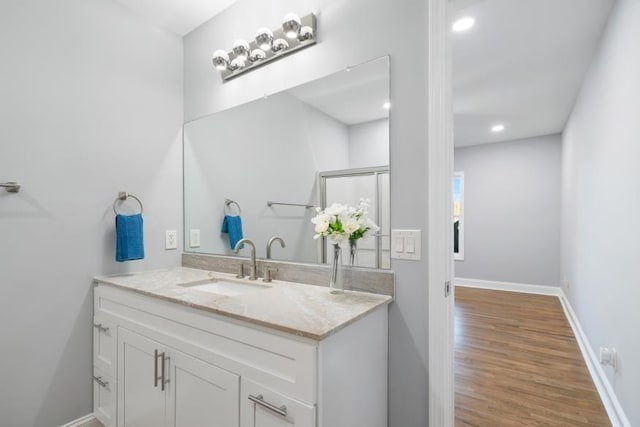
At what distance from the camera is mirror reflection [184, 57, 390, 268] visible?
144cm

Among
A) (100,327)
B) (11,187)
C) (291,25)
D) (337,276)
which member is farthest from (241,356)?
(291,25)

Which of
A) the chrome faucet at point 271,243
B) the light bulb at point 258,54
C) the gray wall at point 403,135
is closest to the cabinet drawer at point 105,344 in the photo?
the chrome faucet at point 271,243

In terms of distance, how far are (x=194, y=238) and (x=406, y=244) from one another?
5.11 ft

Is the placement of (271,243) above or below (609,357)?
above

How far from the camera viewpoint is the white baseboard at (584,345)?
5.94ft

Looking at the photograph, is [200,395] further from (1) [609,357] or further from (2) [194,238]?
(1) [609,357]

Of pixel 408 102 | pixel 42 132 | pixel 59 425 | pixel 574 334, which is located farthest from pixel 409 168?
pixel 574 334

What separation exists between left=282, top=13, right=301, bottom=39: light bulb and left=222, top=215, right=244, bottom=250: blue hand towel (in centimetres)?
111

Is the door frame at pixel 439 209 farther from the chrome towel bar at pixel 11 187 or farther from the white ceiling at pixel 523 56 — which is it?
the chrome towel bar at pixel 11 187

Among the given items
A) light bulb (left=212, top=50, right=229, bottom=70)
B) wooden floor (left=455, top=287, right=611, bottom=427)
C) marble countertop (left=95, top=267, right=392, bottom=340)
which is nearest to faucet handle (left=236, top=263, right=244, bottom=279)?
marble countertop (left=95, top=267, right=392, bottom=340)

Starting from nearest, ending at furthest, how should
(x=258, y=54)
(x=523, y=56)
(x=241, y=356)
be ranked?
(x=241, y=356)
(x=258, y=54)
(x=523, y=56)

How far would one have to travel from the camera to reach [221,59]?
6.27 feet

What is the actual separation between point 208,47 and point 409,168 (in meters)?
1.70

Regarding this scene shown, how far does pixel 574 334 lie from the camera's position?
3.20 m
